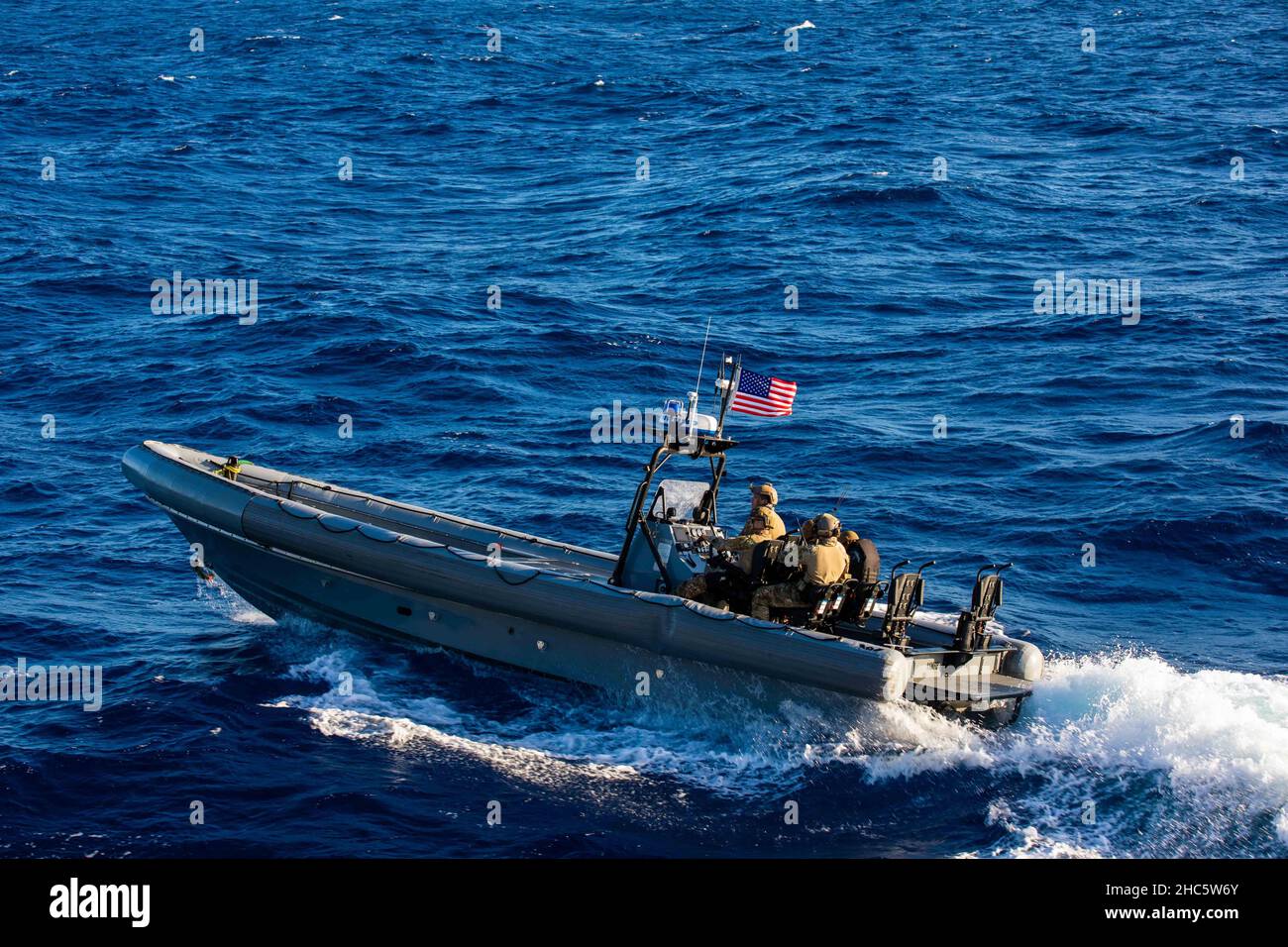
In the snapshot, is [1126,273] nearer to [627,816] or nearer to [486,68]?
[627,816]

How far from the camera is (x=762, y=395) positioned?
45.3 feet

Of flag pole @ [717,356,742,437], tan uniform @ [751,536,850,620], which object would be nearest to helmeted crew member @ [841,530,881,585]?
tan uniform @ [751,536,850,620]

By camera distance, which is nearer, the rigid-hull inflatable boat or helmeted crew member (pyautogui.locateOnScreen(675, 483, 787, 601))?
the rigid-hull inflatable boat

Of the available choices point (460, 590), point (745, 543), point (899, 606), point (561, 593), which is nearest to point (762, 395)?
point (745, 543)

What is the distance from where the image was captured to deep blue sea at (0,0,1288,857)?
463 inches

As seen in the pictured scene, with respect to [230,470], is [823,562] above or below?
below

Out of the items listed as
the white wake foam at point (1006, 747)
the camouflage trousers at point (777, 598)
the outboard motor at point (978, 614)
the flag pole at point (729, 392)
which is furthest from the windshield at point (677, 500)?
the outboard motor at point (978, 614)

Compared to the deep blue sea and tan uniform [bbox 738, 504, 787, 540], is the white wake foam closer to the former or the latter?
the deep blue sea

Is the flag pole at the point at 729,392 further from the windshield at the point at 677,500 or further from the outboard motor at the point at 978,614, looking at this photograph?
the outboard motor at the point at 978,614

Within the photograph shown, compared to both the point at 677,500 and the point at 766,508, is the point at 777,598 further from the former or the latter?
the point at 677,500

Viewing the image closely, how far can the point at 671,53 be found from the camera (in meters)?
49.3

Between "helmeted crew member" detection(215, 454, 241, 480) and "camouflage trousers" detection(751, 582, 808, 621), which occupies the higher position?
"helmeted crew member" detection(215, 454, 241, 480)

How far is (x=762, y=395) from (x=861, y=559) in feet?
6.00
